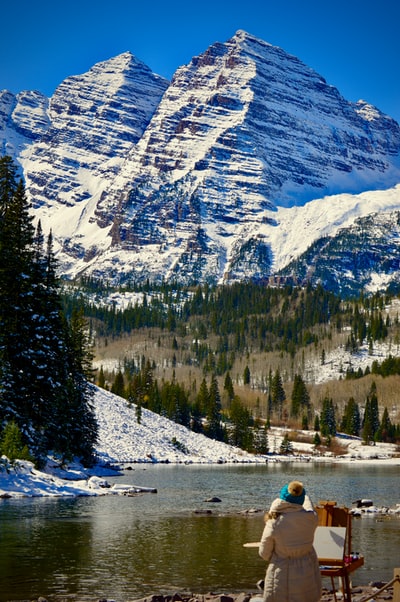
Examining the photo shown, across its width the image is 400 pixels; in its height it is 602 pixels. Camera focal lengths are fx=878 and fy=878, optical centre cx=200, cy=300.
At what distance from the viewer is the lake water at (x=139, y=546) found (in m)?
30.9

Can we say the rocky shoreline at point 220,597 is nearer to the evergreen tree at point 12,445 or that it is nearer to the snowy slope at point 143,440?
the evergreen tree at point 12,445

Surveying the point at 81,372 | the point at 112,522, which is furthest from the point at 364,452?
the point at 112,522

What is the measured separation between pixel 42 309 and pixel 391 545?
1514 inches

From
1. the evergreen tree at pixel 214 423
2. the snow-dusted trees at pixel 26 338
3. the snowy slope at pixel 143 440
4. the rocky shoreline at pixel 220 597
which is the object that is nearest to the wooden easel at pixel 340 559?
the rocky shoreline at pixel 220 597

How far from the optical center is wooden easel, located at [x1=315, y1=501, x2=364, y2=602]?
18906 millimetres

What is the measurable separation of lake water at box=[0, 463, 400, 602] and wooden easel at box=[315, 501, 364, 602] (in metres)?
10.6

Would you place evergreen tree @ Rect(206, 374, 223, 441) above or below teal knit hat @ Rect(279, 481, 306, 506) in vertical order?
below

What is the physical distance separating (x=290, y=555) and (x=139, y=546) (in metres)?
23.6

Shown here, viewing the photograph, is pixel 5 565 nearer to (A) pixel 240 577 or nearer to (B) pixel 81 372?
(A) pixel 240 577

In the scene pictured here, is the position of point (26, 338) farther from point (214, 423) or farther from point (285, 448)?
point (285, 448)

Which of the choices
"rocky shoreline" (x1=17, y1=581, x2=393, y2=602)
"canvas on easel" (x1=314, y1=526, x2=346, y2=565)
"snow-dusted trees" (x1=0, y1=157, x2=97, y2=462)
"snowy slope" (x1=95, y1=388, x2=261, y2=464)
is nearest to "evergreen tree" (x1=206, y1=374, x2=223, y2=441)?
"snowy slope" (x1=95, y1=388, x2=261, y2=464)

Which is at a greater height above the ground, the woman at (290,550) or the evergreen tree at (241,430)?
the woman at (290,550)

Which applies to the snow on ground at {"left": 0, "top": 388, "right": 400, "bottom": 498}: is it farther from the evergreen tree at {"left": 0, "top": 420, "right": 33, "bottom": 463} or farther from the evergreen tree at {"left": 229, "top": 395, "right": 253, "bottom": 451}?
the evergreen tree at {"left": 229, "top": 395, "right": 253, "bottom": 451}

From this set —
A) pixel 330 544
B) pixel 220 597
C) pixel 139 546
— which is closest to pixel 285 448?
pixel 139 546
